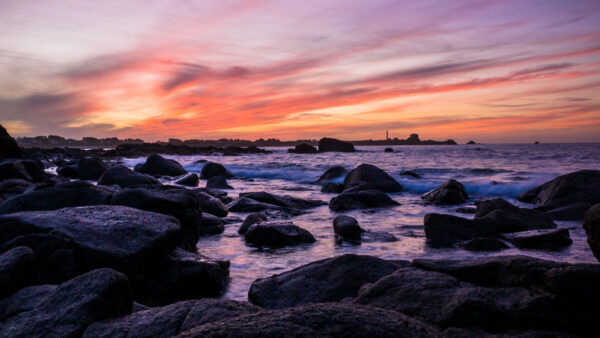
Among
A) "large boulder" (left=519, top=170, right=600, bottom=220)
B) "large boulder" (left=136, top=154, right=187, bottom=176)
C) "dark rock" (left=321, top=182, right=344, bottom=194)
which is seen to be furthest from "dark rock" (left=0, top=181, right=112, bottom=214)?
"large boulder" (left=136, top=154, right=187, bottom=176)

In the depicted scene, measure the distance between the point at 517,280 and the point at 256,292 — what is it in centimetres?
250

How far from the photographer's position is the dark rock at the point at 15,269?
3328 mm

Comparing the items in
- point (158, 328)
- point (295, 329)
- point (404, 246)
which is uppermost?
point (295, 329)

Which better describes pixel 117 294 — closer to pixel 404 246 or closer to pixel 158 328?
pixel 158 328

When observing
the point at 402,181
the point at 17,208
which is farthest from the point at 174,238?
the point at 402,181

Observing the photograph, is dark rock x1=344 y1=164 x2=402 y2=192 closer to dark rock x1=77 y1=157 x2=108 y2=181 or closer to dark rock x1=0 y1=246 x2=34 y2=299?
dark rock x1=0 y1=246 x2=34 y2=299

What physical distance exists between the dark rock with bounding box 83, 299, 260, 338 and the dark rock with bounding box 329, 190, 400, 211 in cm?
777

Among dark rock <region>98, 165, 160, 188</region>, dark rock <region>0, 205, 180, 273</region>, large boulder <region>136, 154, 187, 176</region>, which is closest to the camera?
dark rock <region>0, 205, 180, 273</region>

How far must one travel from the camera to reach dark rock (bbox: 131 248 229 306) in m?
4.32

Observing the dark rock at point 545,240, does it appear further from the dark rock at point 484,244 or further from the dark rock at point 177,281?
the dark rock at point 177,281

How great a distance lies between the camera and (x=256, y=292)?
4074mm

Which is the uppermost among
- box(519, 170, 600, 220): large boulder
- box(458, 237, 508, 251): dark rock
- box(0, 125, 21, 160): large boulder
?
box(0, 125, 21, 160): large boulder

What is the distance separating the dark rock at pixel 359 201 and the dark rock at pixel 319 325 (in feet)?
26.7

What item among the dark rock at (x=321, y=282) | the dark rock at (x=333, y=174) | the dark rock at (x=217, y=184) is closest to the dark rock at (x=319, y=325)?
the dark rock at (x=321, y=282)
